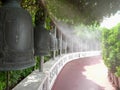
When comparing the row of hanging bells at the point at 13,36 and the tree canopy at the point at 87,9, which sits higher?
the tree canopy at the point at 87,9

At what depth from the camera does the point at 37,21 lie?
377 centimetres

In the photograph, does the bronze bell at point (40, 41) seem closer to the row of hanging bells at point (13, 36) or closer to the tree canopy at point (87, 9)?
the tree canopy at point (87, 9)

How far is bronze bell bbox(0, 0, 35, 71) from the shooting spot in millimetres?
1813

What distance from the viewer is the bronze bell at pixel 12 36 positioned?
1813mm

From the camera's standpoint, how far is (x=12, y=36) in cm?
181

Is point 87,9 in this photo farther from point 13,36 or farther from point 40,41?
point 13,36

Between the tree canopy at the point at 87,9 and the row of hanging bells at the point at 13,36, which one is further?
the tree canopy at the point at 87,9

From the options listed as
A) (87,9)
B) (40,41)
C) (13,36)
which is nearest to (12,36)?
(13,36)

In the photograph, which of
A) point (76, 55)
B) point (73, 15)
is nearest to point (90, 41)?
point (76, 55)

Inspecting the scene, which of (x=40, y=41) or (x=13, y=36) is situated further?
(x=40, y=41)

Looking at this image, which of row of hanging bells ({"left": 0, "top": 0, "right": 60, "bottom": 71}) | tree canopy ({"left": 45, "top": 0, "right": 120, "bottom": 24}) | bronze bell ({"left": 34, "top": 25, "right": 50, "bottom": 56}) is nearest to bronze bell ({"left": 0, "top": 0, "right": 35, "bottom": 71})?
row of hanging bells ({"left": 0, "top": 0, "right": 60, "bottom": 71})

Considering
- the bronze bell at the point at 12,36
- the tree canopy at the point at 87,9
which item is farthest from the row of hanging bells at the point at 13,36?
the tree canopy at the point at 87,9

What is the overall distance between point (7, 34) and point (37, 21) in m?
1.99

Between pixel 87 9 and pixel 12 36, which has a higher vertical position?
pixel 87 9
